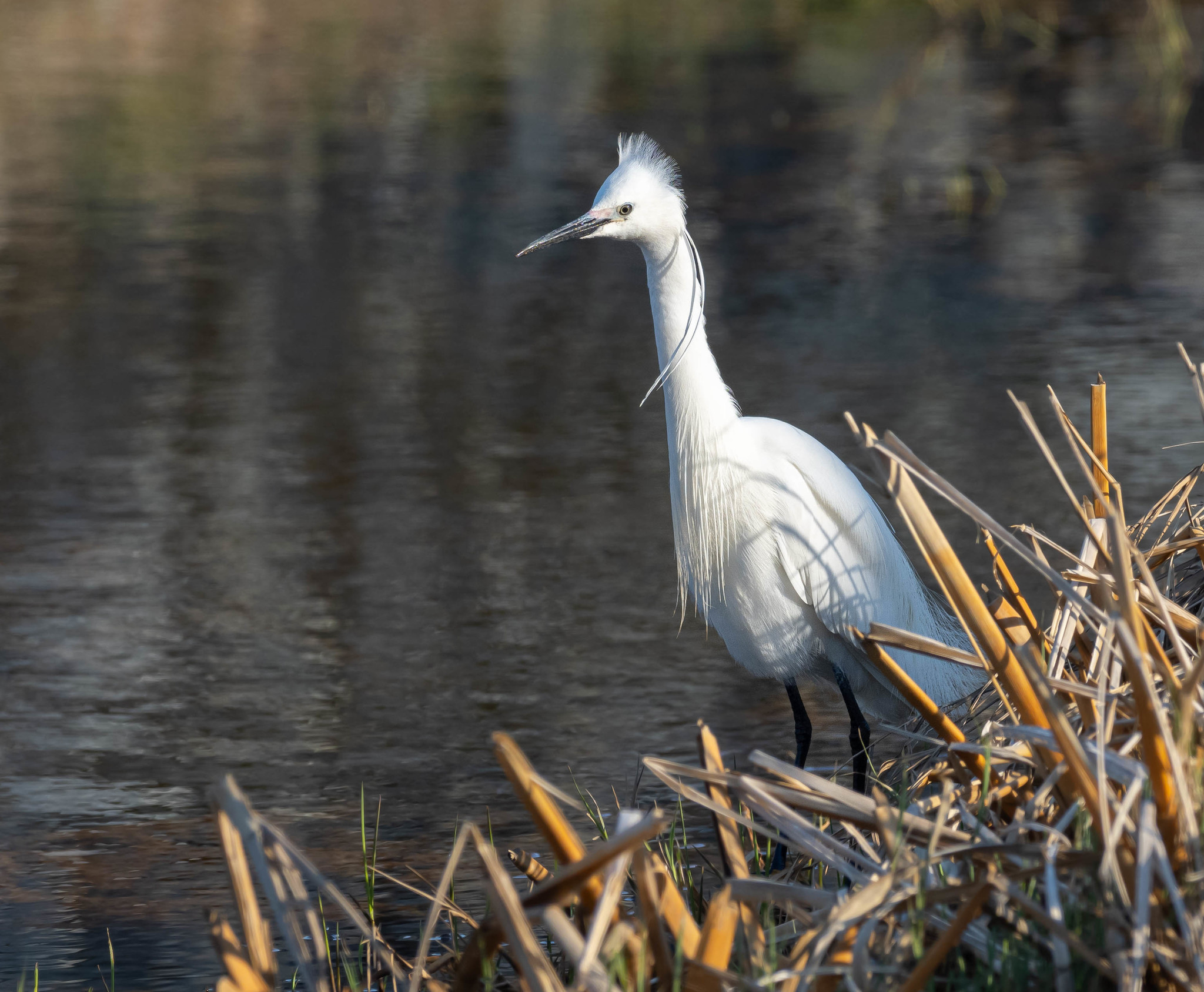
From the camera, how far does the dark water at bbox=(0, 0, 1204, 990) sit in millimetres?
3742

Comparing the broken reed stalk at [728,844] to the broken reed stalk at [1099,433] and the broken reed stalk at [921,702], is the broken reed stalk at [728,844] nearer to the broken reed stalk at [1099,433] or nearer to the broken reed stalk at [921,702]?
the broken reed stalk at [921,702]

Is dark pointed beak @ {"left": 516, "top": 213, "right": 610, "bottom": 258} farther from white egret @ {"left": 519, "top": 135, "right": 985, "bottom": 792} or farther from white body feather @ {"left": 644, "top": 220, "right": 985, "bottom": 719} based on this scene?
white body feather @ {"left": 644, "top": 220, "right": 985, "bottom": 719}

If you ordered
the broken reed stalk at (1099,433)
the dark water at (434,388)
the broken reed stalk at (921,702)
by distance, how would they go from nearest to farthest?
the broken reed stalk at (921,702)
the broken reed stalk at (1099,433)
the dark water at (434,388)

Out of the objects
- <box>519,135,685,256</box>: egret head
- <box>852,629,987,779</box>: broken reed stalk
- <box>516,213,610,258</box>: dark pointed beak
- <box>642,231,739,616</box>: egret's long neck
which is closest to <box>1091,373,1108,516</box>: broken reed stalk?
<box>852,629,987,779</box>: broken reed stalk

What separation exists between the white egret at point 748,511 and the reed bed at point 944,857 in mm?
900

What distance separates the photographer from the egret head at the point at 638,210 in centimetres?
304

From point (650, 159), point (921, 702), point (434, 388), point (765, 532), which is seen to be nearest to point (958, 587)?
point (921, 702)

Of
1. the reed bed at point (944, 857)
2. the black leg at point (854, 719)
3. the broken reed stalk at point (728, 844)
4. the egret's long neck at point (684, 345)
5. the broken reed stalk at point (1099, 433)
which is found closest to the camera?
the reed bed at point (944, 857)

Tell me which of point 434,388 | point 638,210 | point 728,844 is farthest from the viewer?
point 434,388

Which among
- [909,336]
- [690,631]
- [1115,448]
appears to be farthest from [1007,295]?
[690,631]

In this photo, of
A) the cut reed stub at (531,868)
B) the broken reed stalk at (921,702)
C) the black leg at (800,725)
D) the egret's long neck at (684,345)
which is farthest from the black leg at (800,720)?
the broken reed stalk at (921,702)

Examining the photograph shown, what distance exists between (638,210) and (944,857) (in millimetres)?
1534

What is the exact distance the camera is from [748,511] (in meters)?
3.13

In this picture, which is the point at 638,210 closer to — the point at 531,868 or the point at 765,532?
the point at 765,532
